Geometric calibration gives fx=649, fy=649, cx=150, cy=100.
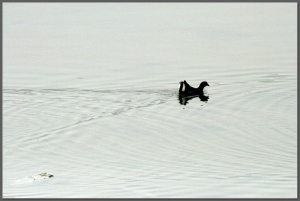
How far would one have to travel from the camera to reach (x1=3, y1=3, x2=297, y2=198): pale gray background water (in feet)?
35.1

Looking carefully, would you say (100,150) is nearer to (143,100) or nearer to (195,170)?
(195,170)

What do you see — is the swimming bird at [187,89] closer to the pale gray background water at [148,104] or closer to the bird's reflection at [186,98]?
the bird's reflection at [186,98]

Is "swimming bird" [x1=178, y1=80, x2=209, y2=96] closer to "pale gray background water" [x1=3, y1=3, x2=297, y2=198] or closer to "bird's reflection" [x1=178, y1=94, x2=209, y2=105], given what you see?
"bird's reflection" [x1=178, y1=94, x2=209, y2=105]

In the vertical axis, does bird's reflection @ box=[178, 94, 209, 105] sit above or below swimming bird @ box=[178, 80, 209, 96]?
below

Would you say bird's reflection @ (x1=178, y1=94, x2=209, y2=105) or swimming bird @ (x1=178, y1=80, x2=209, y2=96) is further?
swimming bird @ (x1=178, y1=80, x2=209, y2=96)

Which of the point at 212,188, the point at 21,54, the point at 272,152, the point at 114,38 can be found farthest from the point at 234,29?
the point at 212,188

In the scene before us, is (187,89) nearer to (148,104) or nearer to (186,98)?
(186,98)

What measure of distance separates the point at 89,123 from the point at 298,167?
4.97 meters

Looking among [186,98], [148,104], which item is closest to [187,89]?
[186,98]

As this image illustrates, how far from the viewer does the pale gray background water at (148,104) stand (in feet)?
35.1

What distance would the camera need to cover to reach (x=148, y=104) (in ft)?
53.6

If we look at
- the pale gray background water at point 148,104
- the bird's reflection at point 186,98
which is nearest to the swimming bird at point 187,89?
the bird's reflection at point 186,98

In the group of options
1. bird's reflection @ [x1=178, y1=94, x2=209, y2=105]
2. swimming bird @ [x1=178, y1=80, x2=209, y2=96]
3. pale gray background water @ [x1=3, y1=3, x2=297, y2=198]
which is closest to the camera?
pale gray background water @ [x1=3, y1=3, x2=297, y2=198]

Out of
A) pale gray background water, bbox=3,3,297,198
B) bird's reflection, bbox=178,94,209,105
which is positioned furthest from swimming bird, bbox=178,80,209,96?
pale gray background water, bbox=3,3,297,198
